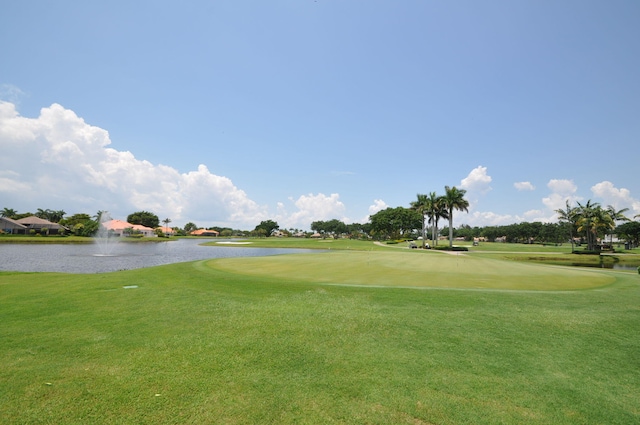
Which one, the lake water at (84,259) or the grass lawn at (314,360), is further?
the lake water at (84,259)

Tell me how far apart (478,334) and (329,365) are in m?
4.08

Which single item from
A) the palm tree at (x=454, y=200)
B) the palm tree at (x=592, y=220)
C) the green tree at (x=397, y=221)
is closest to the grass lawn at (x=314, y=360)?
the palm tree at (x=454, y=200)

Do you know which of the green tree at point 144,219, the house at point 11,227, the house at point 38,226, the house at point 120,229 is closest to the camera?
the house at point 11,227

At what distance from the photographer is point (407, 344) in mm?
6832

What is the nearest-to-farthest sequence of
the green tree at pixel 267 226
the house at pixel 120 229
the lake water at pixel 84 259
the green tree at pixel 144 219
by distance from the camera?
1. the lake water at pixel 84 259
2. the house at pixel 120 229
3. the green tree at pixel 144 219
4. the green tree at pixel 267 226

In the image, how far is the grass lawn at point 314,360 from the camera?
4.45m

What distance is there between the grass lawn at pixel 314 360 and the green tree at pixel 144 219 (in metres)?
161

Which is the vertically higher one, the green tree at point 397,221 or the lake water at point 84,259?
the green tree at point 397,221

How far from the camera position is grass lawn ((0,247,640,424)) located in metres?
4.45

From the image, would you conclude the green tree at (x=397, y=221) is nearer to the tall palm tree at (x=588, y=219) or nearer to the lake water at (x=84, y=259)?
the tall palm tree at (x=588, y=219)

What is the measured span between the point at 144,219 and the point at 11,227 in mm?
51039

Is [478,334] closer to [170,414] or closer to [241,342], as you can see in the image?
[241,342]

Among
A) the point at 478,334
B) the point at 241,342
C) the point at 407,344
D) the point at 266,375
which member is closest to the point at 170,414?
the point at 266,375

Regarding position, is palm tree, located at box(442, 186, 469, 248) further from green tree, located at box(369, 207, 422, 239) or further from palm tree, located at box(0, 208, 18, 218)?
palm tree, located at box(0, 208, 18, 218)
